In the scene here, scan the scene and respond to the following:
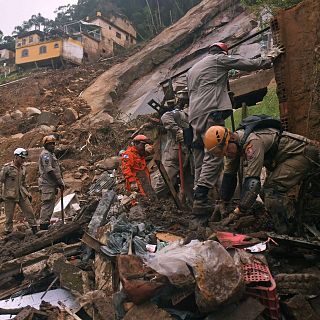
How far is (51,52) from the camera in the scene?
34.0 metres

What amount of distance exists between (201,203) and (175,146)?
1933mm

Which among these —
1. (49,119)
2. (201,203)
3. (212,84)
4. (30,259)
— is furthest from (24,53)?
(201,203)

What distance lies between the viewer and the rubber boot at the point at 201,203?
179 inches

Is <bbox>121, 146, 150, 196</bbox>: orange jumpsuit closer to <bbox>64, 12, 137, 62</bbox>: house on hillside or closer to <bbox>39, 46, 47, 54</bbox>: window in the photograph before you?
<bbox>64, 12, 137, 62</bbox>: house on hillside

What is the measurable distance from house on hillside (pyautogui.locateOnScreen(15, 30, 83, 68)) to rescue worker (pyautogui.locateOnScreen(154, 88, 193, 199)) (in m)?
29.1

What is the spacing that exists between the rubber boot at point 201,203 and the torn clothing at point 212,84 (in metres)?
0.98

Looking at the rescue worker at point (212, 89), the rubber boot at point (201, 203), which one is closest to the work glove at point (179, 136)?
the rescue worker at point (212, 89)

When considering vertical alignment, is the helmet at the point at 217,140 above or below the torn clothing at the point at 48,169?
above

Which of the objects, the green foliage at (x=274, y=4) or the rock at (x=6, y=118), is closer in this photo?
the green foliage at (x=274, y=4)

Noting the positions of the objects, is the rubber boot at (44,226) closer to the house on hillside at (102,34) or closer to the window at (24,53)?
the house on hillside at (102,34)

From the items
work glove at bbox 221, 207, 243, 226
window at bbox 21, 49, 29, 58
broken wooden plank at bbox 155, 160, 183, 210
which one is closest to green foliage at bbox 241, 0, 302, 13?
broken wooden plank at bbox 155, 160, 183, 210

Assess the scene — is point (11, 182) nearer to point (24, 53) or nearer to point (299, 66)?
point (299, 66)

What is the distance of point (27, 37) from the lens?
39.0 meters

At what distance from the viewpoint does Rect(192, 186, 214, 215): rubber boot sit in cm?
455
